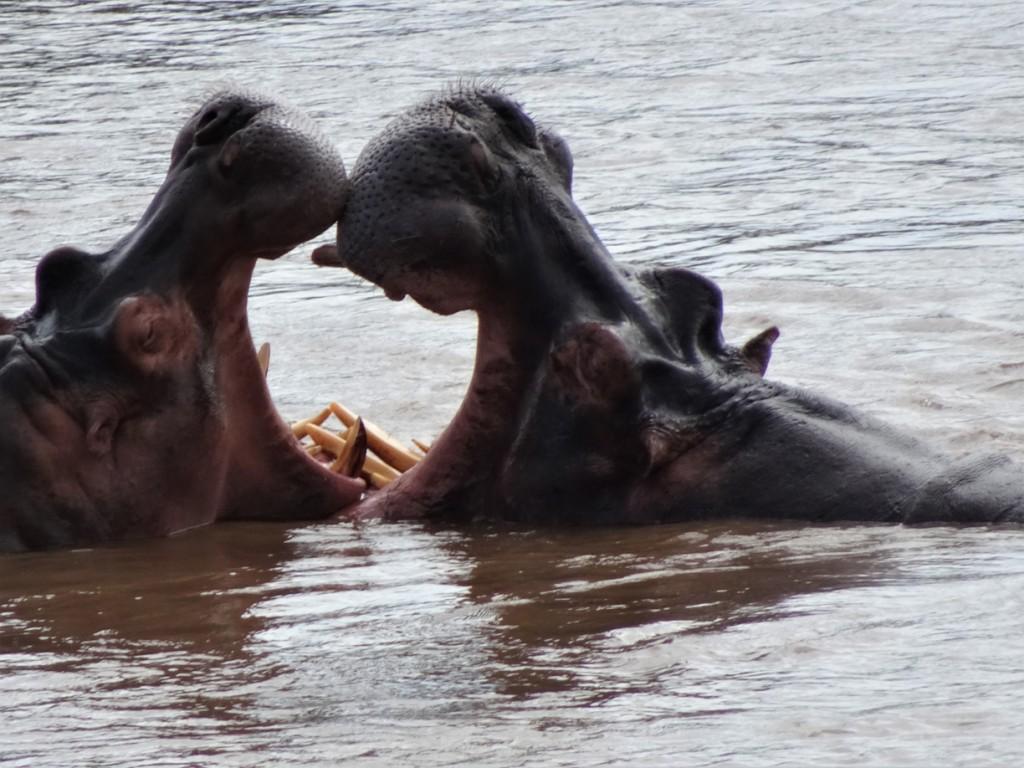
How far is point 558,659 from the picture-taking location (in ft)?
10.8

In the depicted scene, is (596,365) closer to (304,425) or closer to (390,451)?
(390,451)

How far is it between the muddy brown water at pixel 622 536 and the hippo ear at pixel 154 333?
15.9 inches

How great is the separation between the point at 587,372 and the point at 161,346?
2.75ft

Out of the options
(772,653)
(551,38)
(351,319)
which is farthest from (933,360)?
(551,38)

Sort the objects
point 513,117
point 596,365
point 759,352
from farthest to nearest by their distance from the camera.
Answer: point 759,352 → point 513,117 → point 596,365

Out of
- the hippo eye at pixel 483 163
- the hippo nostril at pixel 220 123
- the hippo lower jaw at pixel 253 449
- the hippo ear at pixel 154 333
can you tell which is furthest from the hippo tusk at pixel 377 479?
the hippo nostril at pixel 220 123

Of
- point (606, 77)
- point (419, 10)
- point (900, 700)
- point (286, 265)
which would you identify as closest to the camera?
point (900, 700)

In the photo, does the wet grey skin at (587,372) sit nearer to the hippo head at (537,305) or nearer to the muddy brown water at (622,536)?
the hippo head at (537,305)

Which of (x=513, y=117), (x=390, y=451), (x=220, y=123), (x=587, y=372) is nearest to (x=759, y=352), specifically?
(x=587, y=372)

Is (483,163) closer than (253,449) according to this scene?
Yes

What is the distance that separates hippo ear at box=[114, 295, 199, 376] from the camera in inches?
169

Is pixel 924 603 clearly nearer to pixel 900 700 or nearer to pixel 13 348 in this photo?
pixel 900 700

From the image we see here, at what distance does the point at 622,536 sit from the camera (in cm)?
435

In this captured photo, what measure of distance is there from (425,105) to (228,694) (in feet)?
5.21
